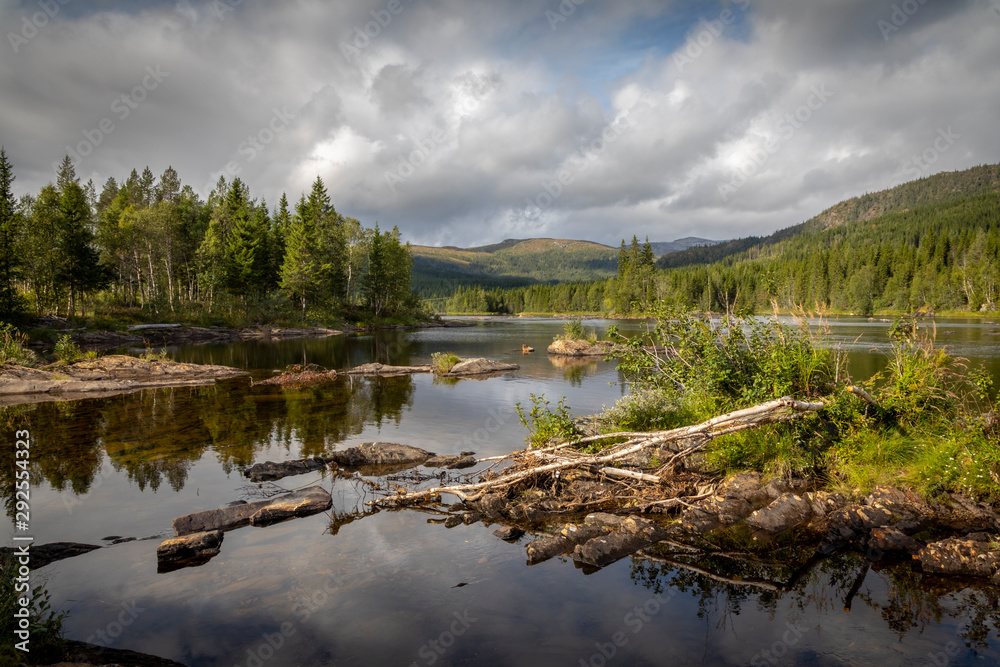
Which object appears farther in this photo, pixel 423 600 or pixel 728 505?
pixel 728 505

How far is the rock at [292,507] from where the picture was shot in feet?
31.9

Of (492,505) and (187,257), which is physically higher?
(187,257)

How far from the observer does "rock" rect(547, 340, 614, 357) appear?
44.3 metres

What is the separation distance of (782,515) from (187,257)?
81.9 meters

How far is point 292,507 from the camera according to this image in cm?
999

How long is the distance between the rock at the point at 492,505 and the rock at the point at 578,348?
1373 inches

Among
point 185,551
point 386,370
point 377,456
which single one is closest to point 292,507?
point 185,551

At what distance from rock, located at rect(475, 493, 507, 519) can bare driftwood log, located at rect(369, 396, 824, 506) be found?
0.23 m

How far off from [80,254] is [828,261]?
189733mm

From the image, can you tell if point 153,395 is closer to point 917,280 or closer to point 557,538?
point 557,538

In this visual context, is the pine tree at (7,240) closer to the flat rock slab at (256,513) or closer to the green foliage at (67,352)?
the green foliage at (67,352)

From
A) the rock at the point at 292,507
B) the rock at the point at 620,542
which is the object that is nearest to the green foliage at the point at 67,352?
the rock at the point at 292,507

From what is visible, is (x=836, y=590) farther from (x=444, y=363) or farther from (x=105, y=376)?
(x=105, y=376)

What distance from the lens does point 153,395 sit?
2308 cm
